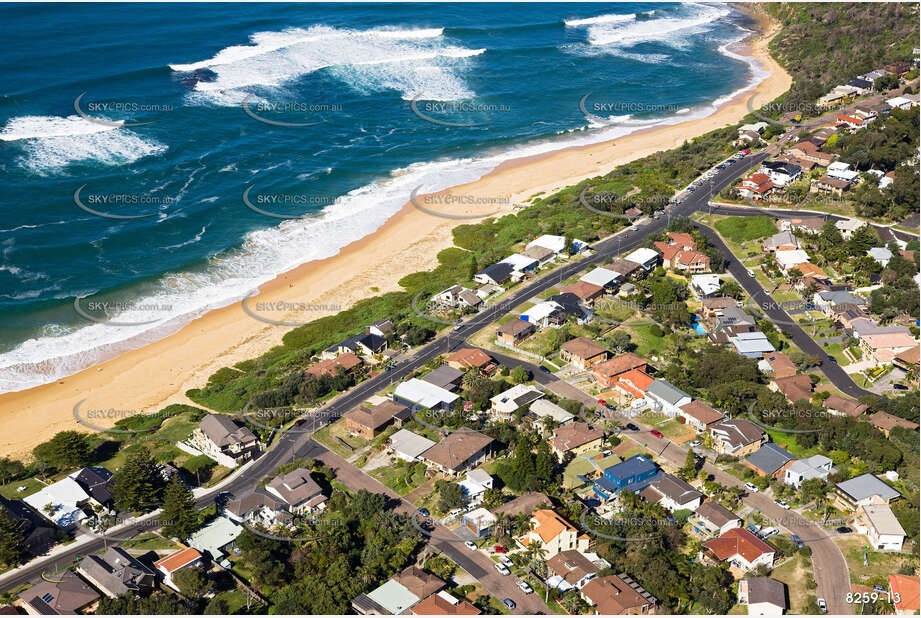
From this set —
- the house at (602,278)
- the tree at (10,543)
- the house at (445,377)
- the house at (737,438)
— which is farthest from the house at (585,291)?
the tree at (10,543)

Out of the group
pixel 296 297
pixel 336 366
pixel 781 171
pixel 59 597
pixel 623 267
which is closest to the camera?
pixel 59 597

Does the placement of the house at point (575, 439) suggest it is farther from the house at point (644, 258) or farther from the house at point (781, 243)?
the house at point (781, 243)

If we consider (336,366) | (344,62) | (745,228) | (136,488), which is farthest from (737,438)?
(344,62)

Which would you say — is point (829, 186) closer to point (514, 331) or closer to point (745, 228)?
point (745, 228)

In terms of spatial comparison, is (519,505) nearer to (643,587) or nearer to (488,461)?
(488,461)

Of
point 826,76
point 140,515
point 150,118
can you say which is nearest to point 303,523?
point 140,515
